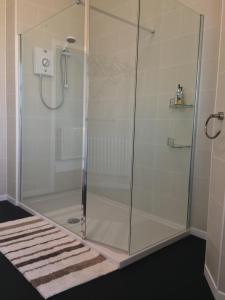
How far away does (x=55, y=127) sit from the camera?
307 cm

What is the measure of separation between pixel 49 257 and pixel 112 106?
1.68 meters

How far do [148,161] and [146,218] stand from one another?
1.63 ft

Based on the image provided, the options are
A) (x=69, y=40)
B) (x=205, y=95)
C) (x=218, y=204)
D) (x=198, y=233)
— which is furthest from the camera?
(x=69, y=40)

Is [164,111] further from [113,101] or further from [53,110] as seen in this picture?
[53,110]

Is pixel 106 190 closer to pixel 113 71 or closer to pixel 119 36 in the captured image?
pixel 113 71

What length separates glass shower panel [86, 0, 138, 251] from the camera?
266cm

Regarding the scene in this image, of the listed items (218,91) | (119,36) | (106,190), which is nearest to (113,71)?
(119,36)

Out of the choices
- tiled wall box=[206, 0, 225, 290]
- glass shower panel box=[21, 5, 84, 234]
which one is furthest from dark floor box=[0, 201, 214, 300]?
glass shower panel box=[21, 5, 84, 234]

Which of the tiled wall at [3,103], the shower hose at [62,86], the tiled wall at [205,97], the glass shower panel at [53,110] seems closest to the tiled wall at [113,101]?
the glass shower panel at [53,110]

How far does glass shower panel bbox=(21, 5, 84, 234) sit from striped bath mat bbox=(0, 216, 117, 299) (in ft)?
1.86

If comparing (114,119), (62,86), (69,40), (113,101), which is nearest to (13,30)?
(69,40)

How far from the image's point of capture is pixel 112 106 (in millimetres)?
2902

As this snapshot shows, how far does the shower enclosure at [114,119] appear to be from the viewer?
2.21 metres

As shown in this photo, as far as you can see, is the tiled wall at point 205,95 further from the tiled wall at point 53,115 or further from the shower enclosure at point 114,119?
the tiled wall at point 53,115
